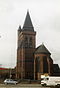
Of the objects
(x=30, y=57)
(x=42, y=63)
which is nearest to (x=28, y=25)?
(x=30, y=57)

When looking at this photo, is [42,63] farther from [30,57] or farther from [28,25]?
[28,25]

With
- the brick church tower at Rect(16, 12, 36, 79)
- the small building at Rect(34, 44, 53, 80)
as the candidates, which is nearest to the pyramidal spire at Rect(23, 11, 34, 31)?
the brick church tower at Rect(16, 12, 36, 79)

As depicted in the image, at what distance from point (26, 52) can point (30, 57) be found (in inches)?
99.1

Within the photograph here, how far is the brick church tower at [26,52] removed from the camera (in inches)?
2990

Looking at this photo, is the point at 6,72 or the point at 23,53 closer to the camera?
the point at 23,53

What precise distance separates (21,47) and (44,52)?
1060 centimetres

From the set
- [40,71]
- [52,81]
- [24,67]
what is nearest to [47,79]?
[52,81]

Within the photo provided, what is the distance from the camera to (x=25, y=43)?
77812 mm

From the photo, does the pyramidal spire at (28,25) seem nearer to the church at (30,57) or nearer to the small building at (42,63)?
the church at (30,57)

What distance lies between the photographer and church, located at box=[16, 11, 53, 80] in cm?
7212

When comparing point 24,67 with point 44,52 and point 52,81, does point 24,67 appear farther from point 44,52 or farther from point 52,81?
point 52,81

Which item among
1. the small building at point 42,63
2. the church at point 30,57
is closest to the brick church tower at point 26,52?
the church at point 30,57

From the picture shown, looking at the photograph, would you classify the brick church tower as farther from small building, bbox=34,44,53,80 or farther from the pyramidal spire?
small building, bbox=34,44,53,80

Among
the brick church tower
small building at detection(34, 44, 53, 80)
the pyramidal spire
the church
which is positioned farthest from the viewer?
the pyramidal spire
